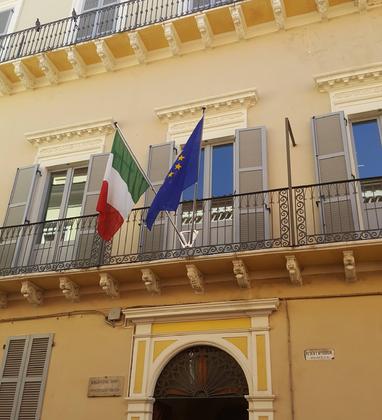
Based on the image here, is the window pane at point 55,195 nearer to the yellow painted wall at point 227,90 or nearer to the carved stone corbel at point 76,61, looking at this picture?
the yellow painted wall at point 227,90

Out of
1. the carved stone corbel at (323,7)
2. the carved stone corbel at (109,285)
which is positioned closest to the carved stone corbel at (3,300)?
the carved stone corbel at (109,285)

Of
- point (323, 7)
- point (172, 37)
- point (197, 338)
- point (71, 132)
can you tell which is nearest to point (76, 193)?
point (71, 132)

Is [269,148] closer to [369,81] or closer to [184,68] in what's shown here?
[369,81]

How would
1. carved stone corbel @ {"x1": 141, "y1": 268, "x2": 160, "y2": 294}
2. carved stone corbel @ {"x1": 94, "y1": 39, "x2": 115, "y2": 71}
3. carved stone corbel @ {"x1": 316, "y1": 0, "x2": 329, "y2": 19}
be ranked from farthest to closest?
carved stone corbel @ {"x1": 94, "y1": 39, "x2": 115, "y2": 71} < carved stone corbel @ {"x1": 316, "y1": 0, "x2": 329, "y2": 19} < carved stone corbel @ {"x1": 141, "y1": 268, "x2": 160, "y2": 294}

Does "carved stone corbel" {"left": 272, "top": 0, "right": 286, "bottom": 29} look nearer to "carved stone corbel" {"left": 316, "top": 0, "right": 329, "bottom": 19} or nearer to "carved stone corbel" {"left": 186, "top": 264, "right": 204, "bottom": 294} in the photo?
"carved stone corbel" {"left": 316, "top": 0, "right": 329, "bottom": 19}

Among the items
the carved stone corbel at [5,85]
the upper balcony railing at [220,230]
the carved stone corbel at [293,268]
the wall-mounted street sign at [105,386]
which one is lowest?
the wall-mounted street sign at [105,386]

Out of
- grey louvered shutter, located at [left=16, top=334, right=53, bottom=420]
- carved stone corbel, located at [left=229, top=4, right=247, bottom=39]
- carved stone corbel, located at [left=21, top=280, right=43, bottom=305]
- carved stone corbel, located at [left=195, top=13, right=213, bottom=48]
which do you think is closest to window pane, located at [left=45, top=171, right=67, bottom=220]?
carved stone corbel, located at [left=21, top=280, right=43, bottom=305]

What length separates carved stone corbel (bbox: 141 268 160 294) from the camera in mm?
8258

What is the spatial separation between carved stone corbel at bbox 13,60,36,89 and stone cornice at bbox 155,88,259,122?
3.65 metres

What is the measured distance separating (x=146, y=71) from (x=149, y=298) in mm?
5164

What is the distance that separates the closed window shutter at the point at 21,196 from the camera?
10211 millimetres

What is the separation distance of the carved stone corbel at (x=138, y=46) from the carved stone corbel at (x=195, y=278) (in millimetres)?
5361

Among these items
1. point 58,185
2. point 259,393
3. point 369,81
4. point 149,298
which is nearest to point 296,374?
point 259,393

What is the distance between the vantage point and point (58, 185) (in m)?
10.8
